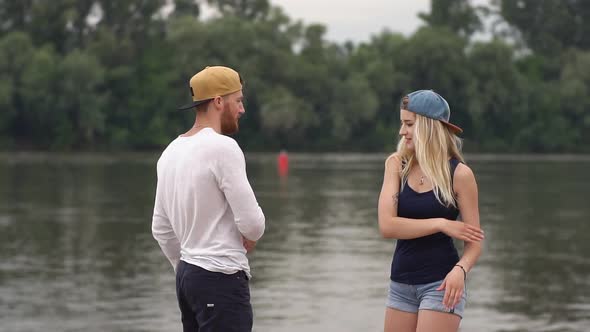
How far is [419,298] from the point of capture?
5336 mm

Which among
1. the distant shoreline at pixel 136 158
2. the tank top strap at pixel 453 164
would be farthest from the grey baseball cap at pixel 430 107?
the distant shoreline at pixel 136 158

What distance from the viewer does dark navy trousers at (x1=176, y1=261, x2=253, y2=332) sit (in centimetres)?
514

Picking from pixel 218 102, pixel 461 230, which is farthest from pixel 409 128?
pixel 218 102

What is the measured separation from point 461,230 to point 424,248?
0.20 m

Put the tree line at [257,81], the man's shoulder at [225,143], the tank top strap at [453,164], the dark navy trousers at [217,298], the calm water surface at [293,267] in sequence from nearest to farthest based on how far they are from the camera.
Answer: the man's shoulder at [225,143] < the dark navy trousers at [217,298] < the tank top strap at [453,164] < the calm water surface at [293,267] < the tree line at [257,81]

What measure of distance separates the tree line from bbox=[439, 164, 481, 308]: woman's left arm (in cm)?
8325

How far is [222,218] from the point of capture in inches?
204

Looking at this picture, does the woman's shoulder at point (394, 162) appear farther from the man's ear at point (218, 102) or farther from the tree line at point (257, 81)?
the tree line at point (257, 81)

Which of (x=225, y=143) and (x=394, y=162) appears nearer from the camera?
(x=225, y=143)

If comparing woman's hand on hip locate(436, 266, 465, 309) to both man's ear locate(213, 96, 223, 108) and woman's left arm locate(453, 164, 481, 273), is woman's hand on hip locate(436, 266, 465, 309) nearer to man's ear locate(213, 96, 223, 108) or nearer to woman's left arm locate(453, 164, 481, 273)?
woman's left arm locate(453, 164, 481, 273)

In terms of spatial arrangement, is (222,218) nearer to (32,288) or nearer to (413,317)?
(413,317)

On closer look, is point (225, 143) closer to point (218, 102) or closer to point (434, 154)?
point (218, 102)

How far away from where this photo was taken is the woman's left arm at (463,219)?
5.19m

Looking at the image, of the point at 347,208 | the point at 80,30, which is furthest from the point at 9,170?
the point at 80,30
